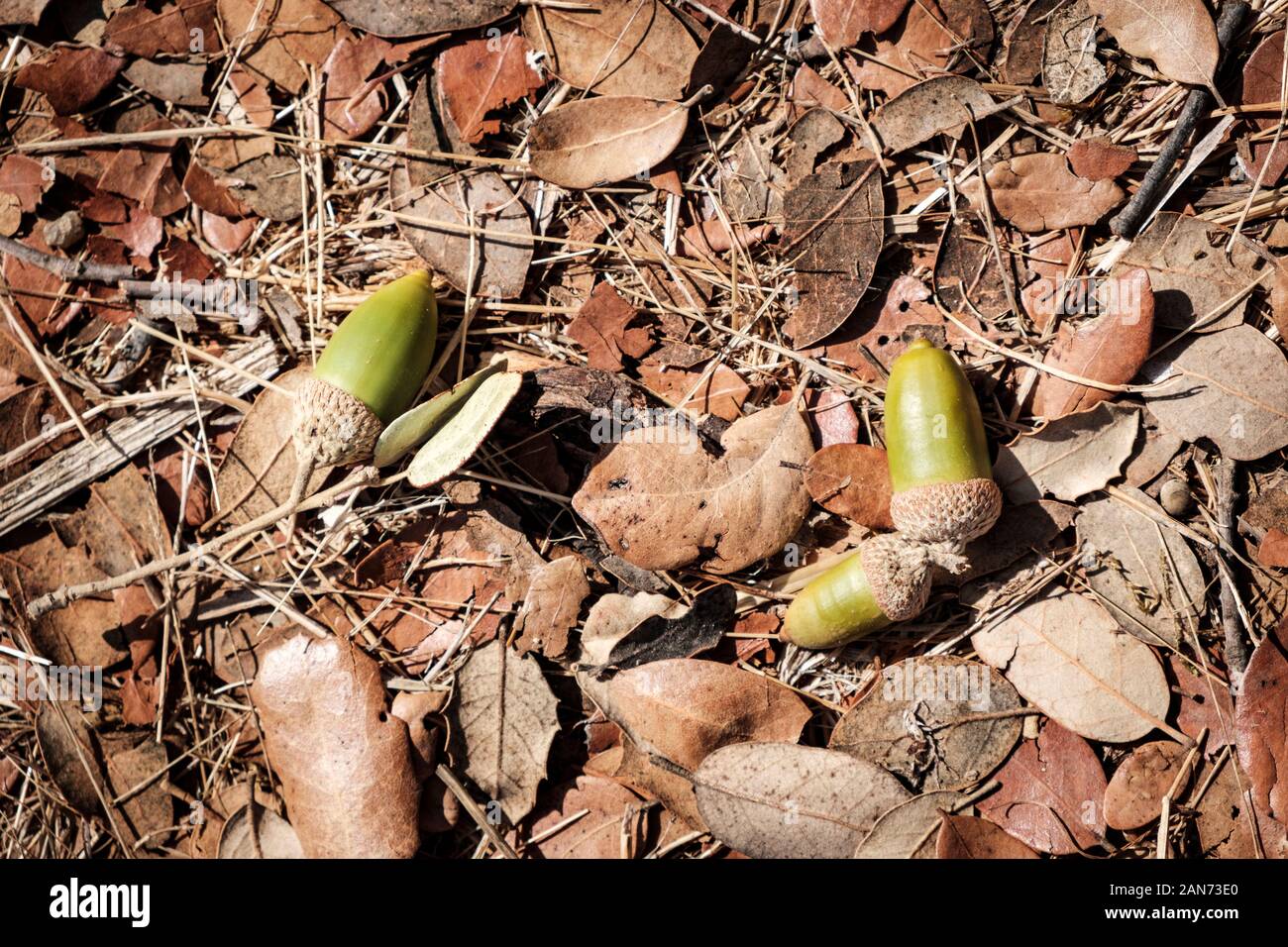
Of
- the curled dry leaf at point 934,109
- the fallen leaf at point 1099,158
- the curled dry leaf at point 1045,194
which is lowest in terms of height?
the curled dry leaf at point 1045,194

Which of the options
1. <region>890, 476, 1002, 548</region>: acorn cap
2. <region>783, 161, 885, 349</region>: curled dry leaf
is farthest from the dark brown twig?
<region>890, 476, 1002, 548</region>: acorn cap

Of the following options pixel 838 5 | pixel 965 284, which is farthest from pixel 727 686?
pixel 838 5

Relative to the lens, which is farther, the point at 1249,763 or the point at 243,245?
the point at 243,245

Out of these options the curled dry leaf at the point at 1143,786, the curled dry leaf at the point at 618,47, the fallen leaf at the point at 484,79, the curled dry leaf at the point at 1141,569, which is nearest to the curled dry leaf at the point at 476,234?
the fallen leaf at the point at 484,79

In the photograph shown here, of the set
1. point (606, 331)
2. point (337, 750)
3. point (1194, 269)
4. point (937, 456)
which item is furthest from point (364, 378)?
point (1194, 269)

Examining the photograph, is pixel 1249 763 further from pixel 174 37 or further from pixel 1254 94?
pixel 174 37

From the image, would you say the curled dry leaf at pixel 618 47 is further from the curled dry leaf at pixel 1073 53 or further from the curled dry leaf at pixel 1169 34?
the curled dry leaf at pixel 1169 34
